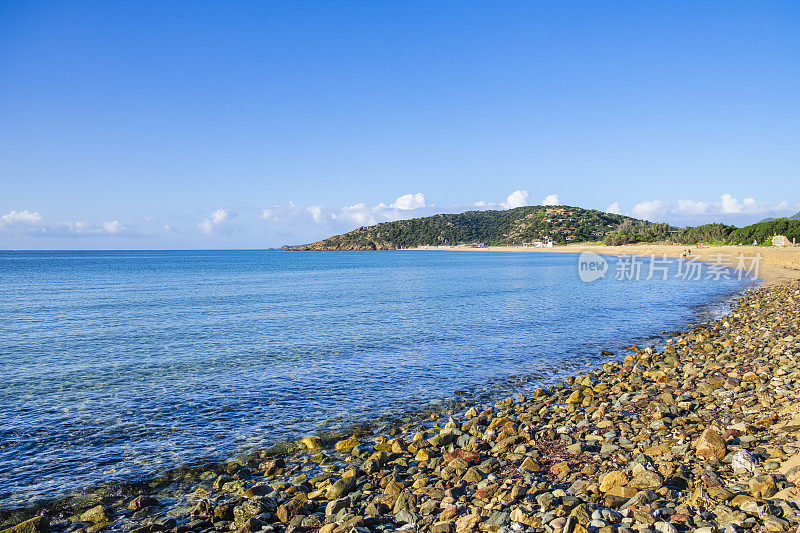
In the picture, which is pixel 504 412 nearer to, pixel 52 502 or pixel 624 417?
pixel 624 417

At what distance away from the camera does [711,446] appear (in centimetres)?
821

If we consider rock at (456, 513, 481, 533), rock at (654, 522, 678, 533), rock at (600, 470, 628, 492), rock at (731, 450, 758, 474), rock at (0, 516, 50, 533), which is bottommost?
rock at (0, 516, 50, 533)

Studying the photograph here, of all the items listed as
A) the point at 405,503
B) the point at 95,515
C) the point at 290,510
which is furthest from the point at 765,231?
the point at 95,515

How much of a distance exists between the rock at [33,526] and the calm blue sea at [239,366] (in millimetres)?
1213

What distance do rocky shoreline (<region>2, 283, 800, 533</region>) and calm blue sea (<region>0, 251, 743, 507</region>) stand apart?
5.35 ft

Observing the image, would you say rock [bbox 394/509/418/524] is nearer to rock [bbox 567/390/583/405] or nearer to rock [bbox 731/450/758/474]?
rock [bbox 731/450/758/474]

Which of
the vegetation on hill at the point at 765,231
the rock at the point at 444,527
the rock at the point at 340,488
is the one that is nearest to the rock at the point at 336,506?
the rock at the point at 340,488

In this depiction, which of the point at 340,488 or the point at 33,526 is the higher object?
the point at 340,488

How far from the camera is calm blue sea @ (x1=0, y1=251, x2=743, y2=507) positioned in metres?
11.6

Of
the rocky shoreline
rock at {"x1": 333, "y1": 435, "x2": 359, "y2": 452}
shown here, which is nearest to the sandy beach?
the rocky shoreline

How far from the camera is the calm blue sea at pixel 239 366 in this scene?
456 inches

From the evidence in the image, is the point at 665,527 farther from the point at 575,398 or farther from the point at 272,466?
the point at 575,398

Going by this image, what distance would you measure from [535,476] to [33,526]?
8375 mm

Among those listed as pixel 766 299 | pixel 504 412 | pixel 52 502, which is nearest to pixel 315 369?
pixel 504 412
